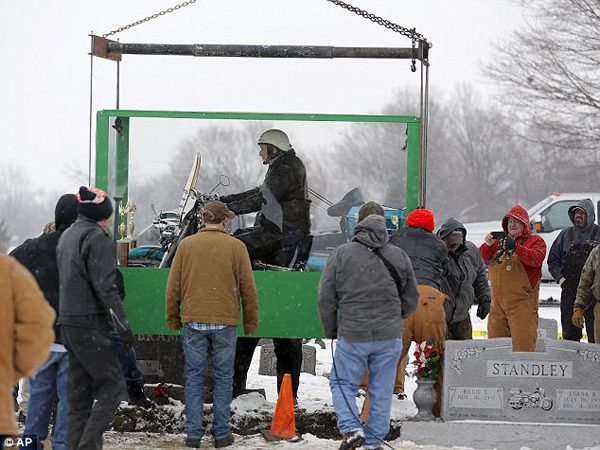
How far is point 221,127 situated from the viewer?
8773mm

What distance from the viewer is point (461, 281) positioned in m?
8.89

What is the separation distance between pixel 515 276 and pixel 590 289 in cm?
82

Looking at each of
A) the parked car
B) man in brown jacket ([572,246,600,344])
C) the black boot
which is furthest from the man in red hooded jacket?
the parked car

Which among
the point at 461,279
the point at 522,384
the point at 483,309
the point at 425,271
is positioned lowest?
the point at 522,384

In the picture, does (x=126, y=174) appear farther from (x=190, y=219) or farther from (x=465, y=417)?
(x=465, y=417)

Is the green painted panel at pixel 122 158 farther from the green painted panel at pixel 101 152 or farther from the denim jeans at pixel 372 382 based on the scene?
the denim jeans at pixel 372 382

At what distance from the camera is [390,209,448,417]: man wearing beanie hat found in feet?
26.1

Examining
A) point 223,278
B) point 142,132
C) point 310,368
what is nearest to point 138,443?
point 223,278

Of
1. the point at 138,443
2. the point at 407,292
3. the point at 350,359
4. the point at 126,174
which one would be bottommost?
the point at 138,443

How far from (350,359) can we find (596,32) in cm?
2223

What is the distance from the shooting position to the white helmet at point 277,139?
28.4 feet

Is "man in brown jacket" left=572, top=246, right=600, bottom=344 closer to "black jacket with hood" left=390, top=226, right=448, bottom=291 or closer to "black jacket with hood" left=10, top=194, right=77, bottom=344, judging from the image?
"black jacket with hood" left=390, top=226, right=448, bottom=291

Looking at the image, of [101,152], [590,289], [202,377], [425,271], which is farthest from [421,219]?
[101,152]

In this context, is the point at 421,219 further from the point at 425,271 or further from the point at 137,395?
the point at 137,395
